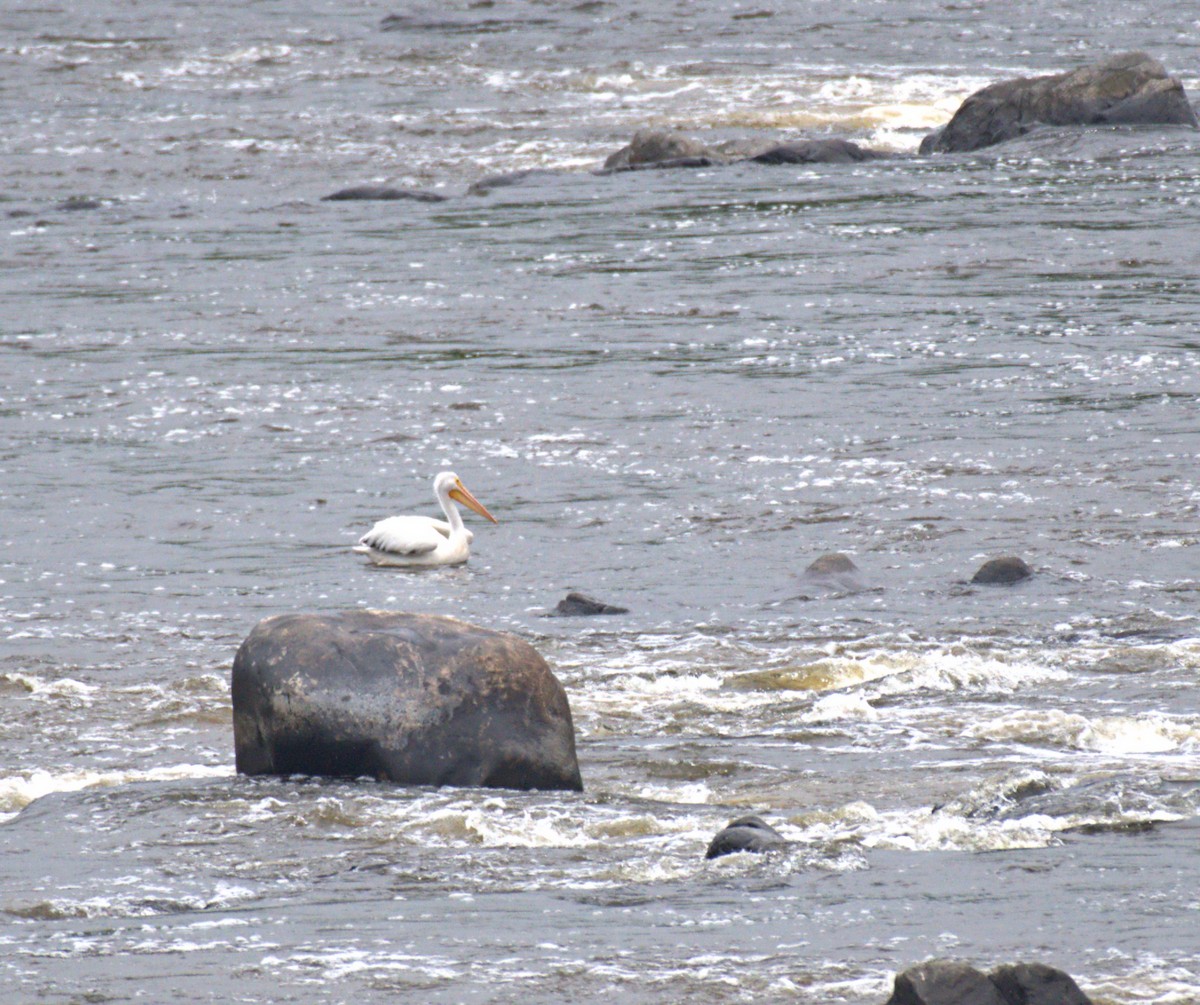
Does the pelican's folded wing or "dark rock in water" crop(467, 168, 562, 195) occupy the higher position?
"dark rock in water" crop(467, 168, 562, 195)

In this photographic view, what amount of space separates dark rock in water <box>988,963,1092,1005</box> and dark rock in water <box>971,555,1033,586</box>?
19.0 feet

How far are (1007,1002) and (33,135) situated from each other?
28785mm

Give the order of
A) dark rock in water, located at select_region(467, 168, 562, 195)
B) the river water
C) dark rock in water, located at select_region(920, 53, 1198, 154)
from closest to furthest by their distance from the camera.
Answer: the river water < dark rock in water, located at select_region(467, 168, 562, 195) < dark rock in water, located at select_region(920, 53, 1198, 154)

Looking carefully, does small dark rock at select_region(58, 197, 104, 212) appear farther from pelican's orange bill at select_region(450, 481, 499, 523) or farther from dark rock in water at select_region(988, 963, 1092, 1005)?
dark rock in water at select_region(988, 963, 1092, 1005)

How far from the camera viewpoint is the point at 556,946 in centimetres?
552

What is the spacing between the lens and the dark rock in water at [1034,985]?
466 centimetres

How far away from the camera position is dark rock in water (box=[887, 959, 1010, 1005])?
182 inches

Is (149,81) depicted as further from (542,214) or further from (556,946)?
(556,946)

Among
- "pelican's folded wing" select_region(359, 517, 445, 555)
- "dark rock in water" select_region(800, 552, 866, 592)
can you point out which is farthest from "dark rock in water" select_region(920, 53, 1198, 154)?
"dark rock in water" select_region(800, 552, 866, 592)

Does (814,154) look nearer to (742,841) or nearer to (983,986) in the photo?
(742,841)

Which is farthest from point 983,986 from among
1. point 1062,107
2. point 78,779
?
point 1062,107

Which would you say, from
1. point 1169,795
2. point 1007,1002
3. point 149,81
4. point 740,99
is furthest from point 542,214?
point 1007,1002

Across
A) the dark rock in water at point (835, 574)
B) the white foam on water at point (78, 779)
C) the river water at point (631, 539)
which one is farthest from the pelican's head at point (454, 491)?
the white foam on water at point (78, 779)

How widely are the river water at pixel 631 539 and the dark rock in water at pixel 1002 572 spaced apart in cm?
12
